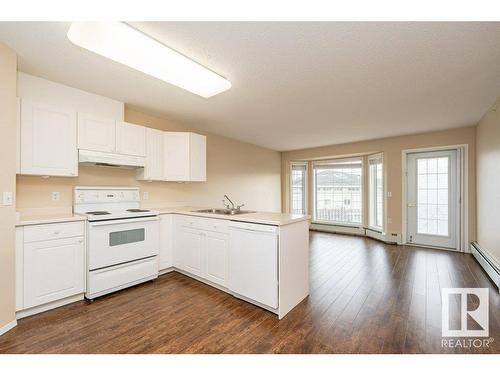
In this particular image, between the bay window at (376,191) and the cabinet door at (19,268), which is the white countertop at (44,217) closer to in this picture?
the cabinet door at (19,268)

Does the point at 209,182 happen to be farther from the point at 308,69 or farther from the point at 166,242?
the point at 308,69

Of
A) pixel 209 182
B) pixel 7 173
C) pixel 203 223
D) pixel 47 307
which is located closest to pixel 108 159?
pixel 7 173

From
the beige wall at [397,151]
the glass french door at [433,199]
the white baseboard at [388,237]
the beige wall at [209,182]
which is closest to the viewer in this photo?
the beige wall at [209,182]

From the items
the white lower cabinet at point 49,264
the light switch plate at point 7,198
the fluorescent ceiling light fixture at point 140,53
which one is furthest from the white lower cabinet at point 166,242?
the fluorescent ceiling light fixture at point 140,53

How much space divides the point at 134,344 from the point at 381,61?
10.1 ft

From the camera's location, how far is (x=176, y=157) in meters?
3.51

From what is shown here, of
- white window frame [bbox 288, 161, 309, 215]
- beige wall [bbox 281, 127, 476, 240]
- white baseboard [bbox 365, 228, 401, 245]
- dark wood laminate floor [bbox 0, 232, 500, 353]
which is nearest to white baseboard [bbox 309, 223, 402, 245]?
white baseboard [bbox 365, 228, 401, 245]

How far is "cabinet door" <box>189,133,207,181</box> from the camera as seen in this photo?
3560 millimetres

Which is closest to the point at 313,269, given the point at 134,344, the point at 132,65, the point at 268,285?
the point at 268,285

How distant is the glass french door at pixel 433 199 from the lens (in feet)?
14.2

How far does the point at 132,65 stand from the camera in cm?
192

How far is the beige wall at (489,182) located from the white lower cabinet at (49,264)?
16.4 ft
